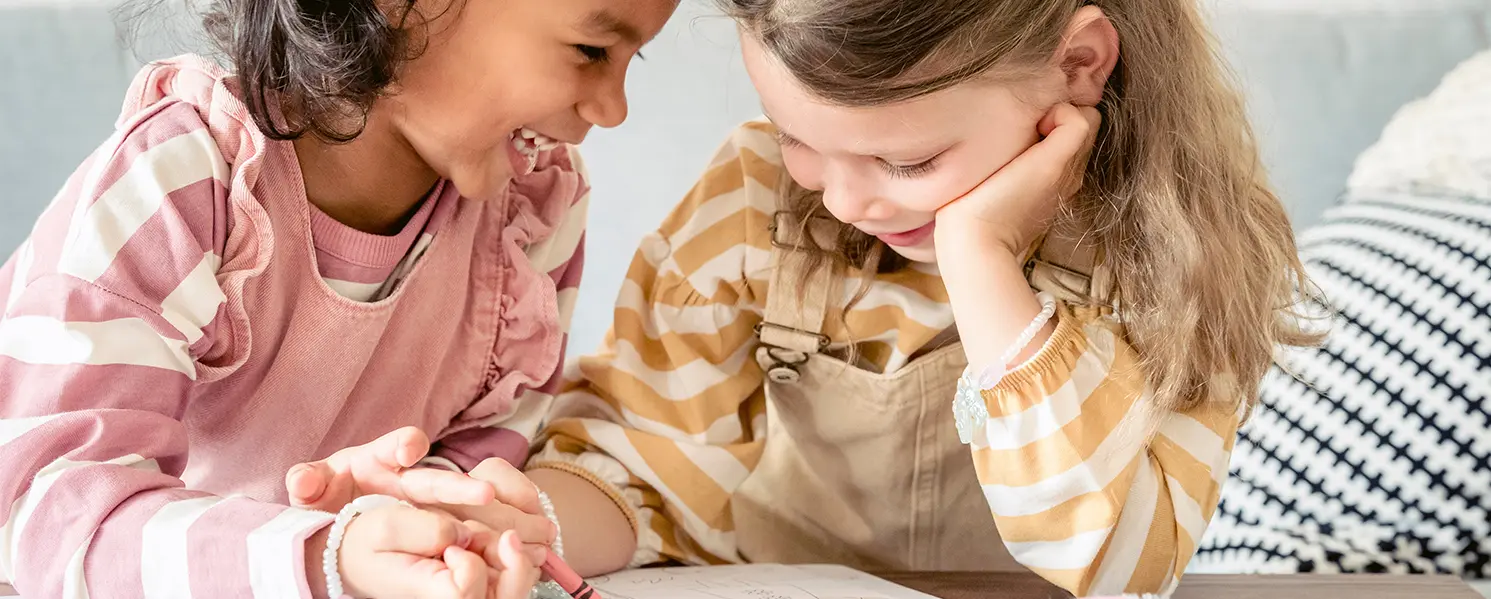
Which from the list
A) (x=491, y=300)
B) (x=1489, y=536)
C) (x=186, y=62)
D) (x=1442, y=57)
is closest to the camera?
(x=186, y=62)

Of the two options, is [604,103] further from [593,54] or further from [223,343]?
[223,343]

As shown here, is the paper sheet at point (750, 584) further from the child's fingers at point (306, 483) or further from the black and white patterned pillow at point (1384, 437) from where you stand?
the black and white patterned pillow at point (1384, 437)

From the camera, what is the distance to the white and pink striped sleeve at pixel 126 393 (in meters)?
0.56

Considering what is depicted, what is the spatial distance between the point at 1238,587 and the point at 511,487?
483 millimetres

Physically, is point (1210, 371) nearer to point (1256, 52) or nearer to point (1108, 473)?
point (1108, 473)

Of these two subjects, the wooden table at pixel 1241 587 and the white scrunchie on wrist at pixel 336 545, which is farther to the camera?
the wooden table at pixel 1241 587

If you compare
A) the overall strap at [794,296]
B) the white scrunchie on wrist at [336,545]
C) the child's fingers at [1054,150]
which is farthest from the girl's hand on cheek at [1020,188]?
the white scrunchie on wrist at [336,545]

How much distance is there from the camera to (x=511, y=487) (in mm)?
626

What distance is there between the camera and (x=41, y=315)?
2.00 feet

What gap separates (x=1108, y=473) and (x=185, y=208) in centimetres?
51

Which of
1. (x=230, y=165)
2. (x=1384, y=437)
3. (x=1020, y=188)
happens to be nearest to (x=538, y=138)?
(x=230, y=165)

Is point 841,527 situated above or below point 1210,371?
below

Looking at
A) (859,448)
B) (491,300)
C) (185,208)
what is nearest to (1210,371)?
(859,448)

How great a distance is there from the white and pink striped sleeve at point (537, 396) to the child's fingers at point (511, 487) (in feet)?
0.65
